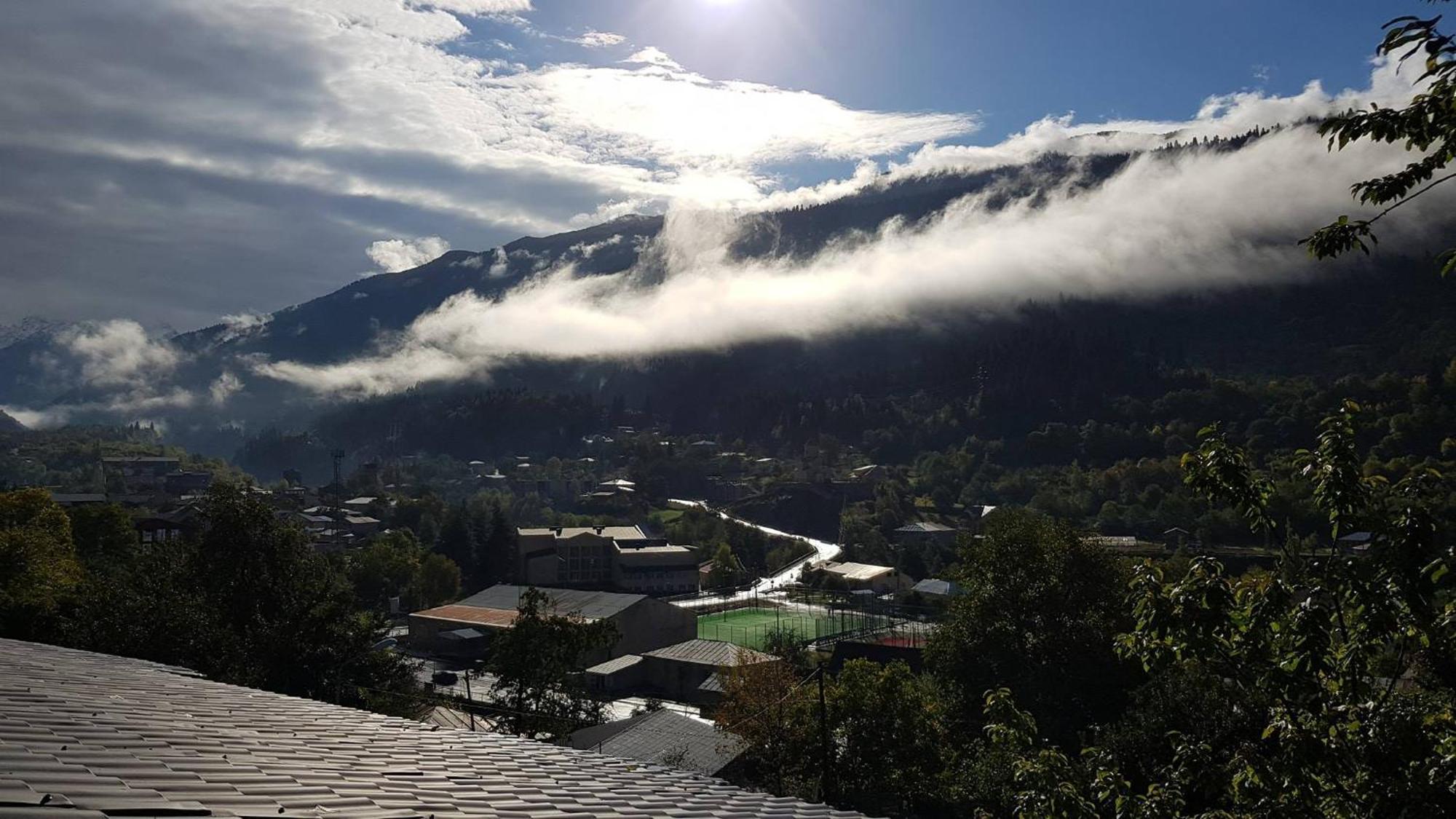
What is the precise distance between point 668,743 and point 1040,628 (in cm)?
1055

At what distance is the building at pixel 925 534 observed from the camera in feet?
335

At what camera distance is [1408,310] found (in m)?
177

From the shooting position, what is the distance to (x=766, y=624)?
59375 mm

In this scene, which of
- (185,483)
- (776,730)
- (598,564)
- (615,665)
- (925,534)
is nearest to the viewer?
(776,730)

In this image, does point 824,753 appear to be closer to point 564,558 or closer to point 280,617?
point 280,617

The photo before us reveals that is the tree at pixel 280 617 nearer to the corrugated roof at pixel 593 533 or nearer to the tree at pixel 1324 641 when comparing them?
the tree at pixel 1324 641

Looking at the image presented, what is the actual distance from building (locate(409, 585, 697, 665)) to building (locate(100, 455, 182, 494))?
105 metres

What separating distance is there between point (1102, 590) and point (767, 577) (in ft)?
225

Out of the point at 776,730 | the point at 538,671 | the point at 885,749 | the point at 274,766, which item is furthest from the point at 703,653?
the point at 274,766

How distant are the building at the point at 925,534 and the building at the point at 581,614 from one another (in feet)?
173

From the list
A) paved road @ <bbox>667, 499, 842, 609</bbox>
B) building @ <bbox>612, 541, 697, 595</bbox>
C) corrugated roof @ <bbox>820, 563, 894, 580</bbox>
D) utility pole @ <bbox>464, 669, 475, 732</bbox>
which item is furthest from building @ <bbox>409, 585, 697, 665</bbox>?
corrugated roof @ <bbox>820, 563, 894, 580</bbox>

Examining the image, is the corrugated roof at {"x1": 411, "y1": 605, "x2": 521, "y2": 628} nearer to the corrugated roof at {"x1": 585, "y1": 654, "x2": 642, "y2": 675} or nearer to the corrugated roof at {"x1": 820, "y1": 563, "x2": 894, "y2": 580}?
the corrugated roof at {"x1": 585, "y1": 654, "x2": 642, "y2": 675}

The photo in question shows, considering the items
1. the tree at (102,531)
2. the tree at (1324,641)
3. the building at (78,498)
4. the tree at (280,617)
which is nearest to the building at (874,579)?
the tree at (102,531)

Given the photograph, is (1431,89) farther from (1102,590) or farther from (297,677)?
(297,677)
